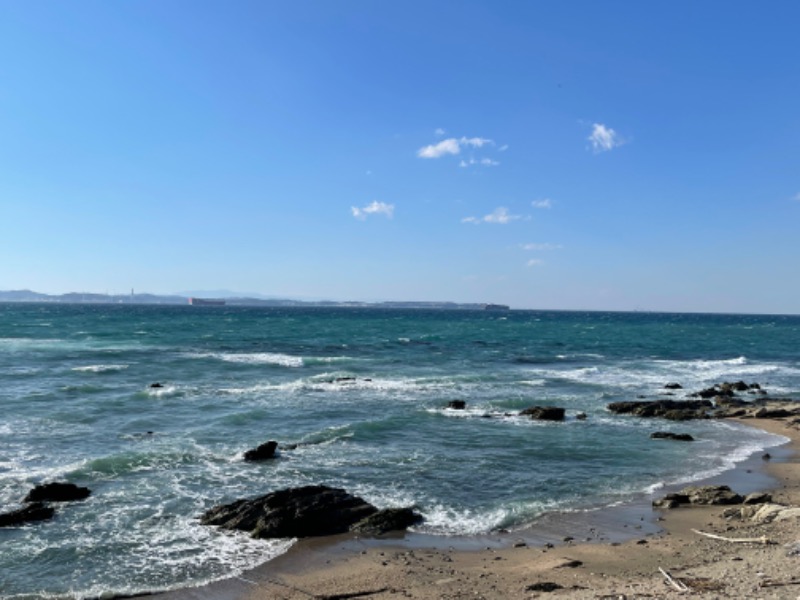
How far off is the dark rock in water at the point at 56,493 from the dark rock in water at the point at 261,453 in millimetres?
5334

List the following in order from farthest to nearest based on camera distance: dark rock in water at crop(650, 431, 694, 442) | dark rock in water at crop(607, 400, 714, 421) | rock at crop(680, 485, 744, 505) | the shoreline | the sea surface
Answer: dark rock in water at crop(607, 400, 714, 421) → dark rock in water at crop(650, 431, 694, 442) → rock at crop(680, 485, 744, 505) → the sea surface → the shoreline

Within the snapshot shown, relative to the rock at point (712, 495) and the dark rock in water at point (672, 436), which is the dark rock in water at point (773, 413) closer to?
the dark rock in water at point (672, 436)

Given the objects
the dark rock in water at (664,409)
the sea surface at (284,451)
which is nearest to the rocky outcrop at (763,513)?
the sea surface at (284,451)

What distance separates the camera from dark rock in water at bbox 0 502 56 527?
15477 millimetres

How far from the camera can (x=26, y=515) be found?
1576cm

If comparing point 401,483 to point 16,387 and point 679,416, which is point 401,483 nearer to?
point 679,416

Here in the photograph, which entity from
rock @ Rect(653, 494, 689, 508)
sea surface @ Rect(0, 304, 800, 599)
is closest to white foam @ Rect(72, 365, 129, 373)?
sea surface @ Rect(0, 304, 800, 599)

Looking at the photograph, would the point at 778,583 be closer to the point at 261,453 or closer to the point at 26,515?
the point at 261,453

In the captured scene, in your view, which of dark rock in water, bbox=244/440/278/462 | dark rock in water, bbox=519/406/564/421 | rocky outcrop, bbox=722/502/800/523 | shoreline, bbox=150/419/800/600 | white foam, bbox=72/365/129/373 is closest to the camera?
shoreline, bbox=150/419/800/600

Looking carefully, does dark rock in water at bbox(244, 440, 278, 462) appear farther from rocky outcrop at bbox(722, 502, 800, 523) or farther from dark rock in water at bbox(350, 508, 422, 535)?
rocky outcrop at bbox(722, 502, 800, 523)

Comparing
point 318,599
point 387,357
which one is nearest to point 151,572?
point 318,599

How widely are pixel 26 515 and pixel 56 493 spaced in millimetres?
1465

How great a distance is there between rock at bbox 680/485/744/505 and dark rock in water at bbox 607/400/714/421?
14.9 m

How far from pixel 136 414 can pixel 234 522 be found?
16066 mm
